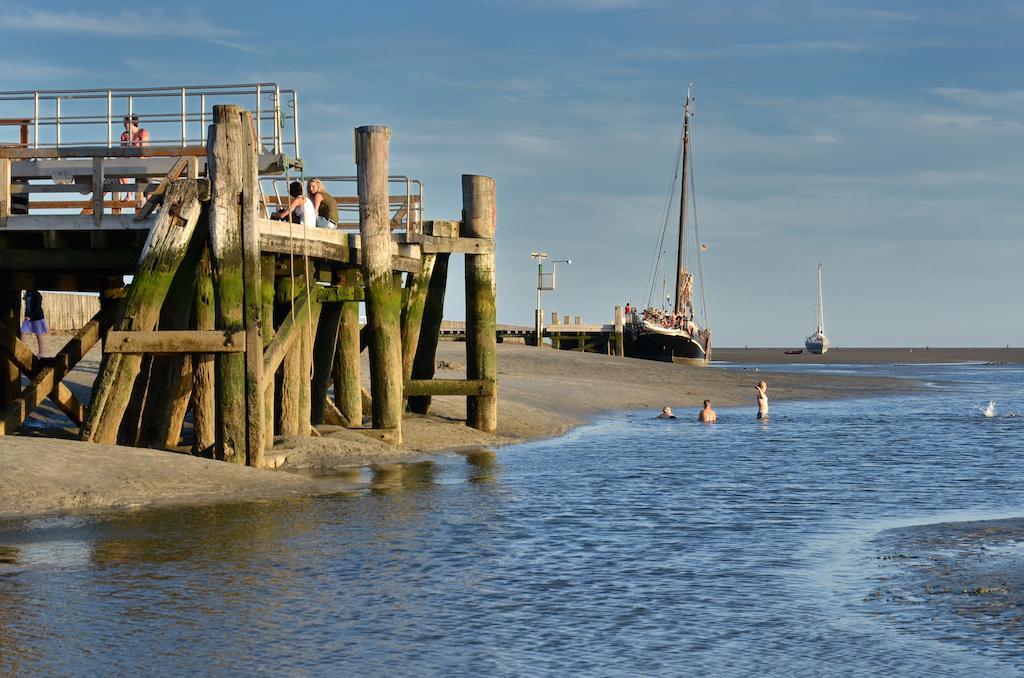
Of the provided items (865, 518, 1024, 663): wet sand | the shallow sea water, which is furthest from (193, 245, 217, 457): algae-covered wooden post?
(865, 518, 1024, 663): wet sand

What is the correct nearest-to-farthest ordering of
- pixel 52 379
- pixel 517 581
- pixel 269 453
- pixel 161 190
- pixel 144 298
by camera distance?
pixel 517 581, pixel 144 298, pixel 161 190, pixel 269 453, pixel 52 379

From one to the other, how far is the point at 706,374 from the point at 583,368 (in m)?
6.79

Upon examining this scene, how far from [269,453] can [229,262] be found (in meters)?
2.68

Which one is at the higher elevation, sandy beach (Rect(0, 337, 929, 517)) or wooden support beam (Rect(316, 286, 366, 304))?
wooden support beam (Rect(316, 286, 366, 304))

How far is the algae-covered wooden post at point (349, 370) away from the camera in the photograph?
2247cm

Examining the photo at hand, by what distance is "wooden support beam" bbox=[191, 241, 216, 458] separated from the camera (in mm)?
17719

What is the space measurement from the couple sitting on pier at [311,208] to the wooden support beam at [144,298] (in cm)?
241

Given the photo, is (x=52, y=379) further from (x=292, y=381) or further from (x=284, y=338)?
(x=284, y=338)

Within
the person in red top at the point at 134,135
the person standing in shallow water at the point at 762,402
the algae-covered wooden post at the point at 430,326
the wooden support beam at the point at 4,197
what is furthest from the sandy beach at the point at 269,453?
the person in red top at the point at 134,135

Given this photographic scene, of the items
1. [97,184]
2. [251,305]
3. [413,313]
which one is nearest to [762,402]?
[413,313]

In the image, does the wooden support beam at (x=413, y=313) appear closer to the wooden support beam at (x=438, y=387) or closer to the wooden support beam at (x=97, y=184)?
the wooden support beam at (x=438, y=387)

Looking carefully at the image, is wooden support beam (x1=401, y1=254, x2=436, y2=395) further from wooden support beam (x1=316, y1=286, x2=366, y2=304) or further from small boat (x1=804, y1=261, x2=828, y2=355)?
small boat (x1=804, y1=261, x2=828, y2=355)

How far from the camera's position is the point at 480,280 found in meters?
23.8

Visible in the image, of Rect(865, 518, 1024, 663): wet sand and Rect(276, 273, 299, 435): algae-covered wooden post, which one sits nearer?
Rect(865, 518, 1024, 663): wet sand
